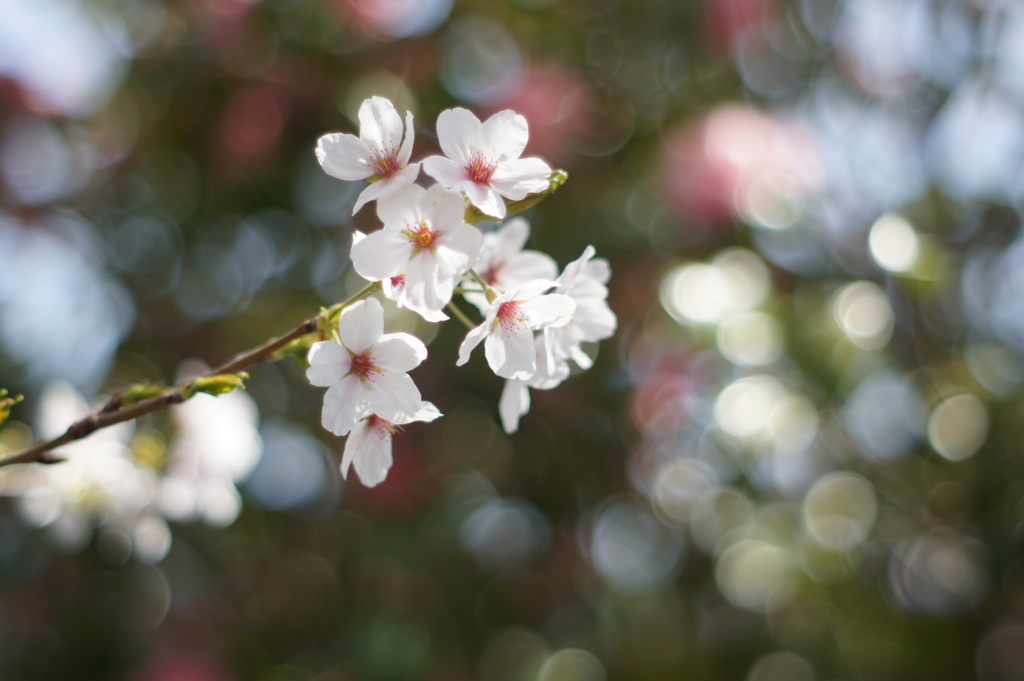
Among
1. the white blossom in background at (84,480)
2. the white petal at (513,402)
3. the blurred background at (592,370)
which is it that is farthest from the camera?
the blurred background at (592,370)

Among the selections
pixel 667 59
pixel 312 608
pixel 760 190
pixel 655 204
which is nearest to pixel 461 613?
pixel 312 608

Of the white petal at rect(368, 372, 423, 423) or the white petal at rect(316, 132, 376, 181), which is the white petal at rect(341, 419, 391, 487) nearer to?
the white petal at rect(368, 372, 423, 423)

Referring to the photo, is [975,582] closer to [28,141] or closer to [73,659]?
[73,659]

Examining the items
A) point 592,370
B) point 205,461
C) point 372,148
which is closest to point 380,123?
point 372,148

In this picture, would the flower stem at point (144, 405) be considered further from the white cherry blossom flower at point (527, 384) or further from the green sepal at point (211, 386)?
the white cherry blossom flower at point (527, 384)

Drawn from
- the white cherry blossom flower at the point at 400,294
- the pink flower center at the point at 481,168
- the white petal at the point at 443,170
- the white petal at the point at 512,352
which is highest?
the white petal at the point at 443,170

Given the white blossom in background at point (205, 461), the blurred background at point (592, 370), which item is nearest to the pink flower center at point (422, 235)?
the white blossom in background at point (205, 461)
